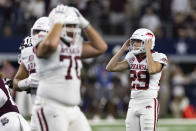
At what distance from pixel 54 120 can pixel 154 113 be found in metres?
2.14

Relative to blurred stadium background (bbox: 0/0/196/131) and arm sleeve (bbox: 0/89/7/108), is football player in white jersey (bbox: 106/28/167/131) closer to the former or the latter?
arm sleeve (bbox: 0/89/7/108)

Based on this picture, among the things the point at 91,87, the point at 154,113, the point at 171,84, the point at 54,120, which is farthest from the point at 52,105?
the point at 171,84

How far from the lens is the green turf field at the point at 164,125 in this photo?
13055 mm

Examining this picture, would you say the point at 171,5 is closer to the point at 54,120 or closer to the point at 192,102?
the point at 192,102

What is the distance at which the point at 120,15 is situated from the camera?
17.5m

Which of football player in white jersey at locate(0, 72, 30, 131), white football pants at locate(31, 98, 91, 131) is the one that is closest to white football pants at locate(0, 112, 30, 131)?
football player in white jersey at locate(0, 72, 30, 131)

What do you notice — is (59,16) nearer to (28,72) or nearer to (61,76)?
(61,76)

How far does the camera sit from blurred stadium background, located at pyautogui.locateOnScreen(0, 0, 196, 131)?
1523cm

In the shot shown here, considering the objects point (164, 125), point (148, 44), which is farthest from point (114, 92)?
point (148, 44)

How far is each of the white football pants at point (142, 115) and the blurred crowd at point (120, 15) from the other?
29.3 feet

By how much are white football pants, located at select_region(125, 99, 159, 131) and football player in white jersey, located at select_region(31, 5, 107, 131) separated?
5.84 ft

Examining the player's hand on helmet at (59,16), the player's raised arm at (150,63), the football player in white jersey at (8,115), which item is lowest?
the football player in white jersey at (8,115)

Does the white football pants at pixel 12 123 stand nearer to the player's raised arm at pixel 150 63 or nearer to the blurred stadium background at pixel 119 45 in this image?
the player's raised arm at pixel 150 63

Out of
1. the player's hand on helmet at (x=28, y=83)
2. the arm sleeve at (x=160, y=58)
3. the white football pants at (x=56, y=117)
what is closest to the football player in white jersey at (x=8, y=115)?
the player's hand on helmet at (x=28, y=83)
